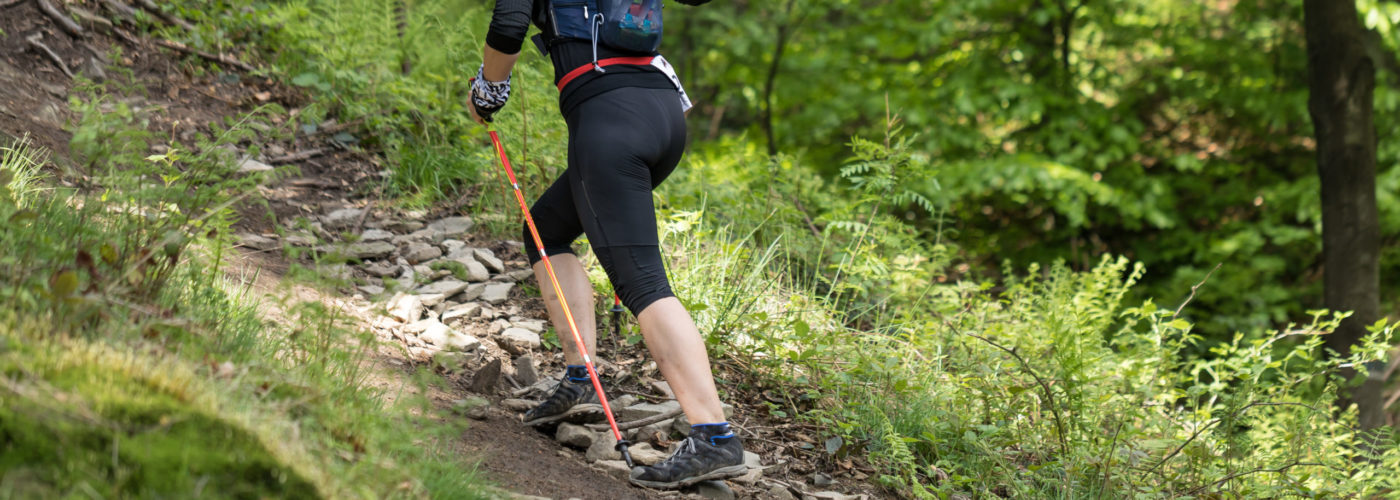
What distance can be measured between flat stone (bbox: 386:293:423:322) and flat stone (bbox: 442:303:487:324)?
13cm

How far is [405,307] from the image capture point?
4332mm

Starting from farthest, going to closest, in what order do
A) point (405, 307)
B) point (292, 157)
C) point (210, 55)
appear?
point (210, 55) → point (292, 157) → point (405, 307)

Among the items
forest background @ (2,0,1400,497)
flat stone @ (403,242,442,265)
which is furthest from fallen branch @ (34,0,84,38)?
flat stone @ (403,242,442,265)

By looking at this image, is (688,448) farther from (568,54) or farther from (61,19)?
(61,19)

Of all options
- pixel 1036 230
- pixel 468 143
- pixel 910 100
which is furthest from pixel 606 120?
pixel 1036 230

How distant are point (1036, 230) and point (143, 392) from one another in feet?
30.8

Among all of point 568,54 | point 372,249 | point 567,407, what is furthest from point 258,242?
point 568,54

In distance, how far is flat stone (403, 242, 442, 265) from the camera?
5.01 metres

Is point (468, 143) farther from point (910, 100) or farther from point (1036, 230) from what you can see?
point (1036, 230)

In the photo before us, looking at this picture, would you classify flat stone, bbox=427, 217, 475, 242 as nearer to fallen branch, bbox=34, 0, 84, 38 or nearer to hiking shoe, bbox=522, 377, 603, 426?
hiking shoe, bbox=522, 377, 603, 426

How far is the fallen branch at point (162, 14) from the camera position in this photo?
6465mm

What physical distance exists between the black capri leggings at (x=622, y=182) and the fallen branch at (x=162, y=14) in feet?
15.4

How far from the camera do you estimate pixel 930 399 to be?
439 centimetres

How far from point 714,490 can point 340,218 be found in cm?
307
